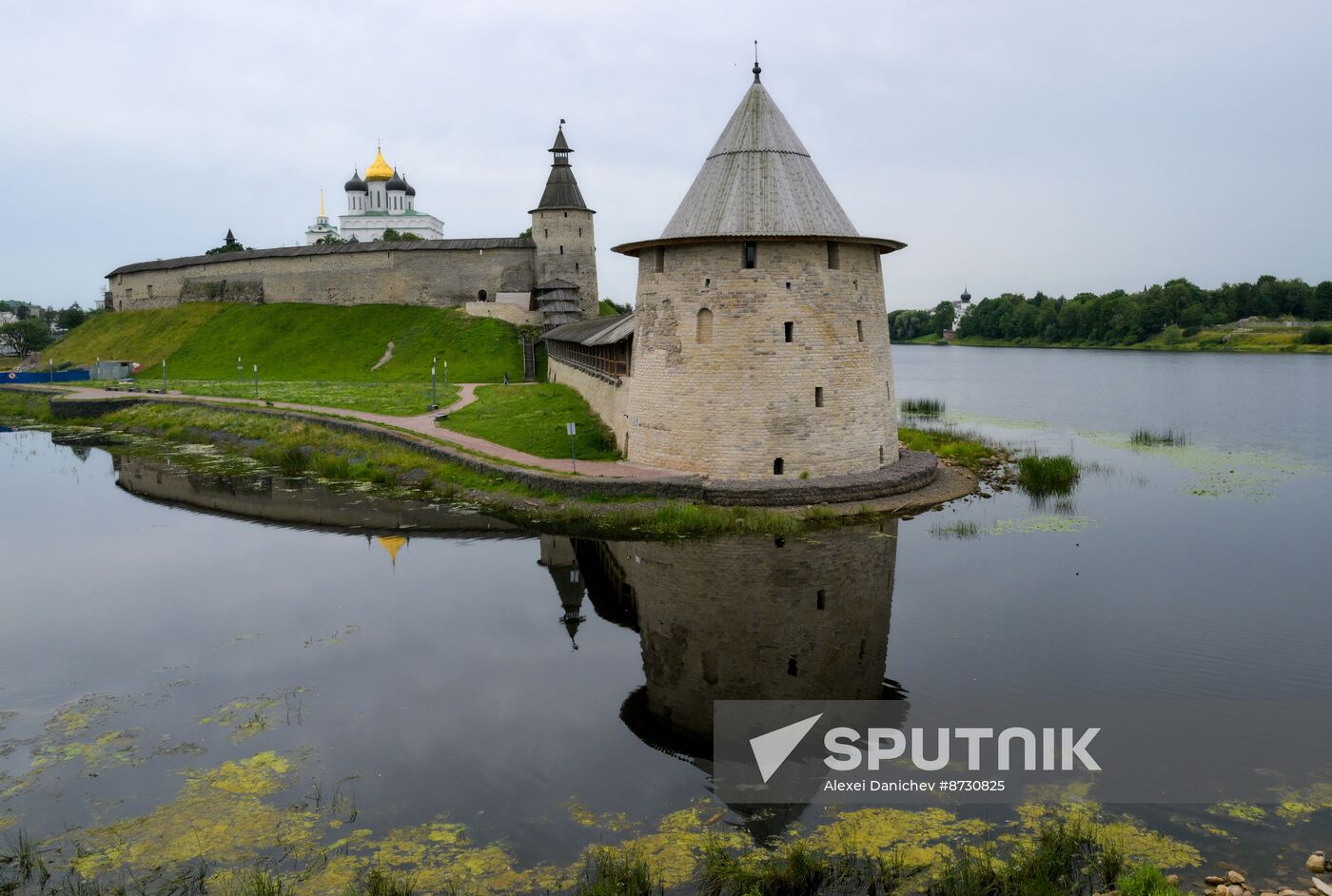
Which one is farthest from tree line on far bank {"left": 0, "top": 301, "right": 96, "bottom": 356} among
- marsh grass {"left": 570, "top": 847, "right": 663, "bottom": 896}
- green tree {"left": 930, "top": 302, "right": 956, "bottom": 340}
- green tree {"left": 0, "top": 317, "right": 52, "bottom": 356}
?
green tree {"left": 930, "top": 302, "right": 956, "bottom": 340}

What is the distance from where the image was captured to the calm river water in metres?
7.59

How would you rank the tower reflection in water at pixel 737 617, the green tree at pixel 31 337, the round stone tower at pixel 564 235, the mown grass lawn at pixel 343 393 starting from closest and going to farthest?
the tower reflection in water at pixel 737 617 → the mown grass lawn at pixel 343 393 → the round stone tower at pixel 564 235 → the green tree at pixel 31 337

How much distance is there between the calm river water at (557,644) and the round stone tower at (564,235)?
25.4 m

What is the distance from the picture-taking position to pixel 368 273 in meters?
47.0

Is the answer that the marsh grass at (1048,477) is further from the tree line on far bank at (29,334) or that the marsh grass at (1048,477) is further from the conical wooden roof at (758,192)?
the tree line on far bank at (29,334)

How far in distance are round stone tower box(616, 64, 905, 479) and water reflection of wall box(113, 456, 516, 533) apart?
4421mm

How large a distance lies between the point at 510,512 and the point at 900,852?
38.3ft

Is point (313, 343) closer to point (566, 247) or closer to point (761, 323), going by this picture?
point (566, 247)

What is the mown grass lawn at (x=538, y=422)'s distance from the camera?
21531mm

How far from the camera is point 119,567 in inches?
570

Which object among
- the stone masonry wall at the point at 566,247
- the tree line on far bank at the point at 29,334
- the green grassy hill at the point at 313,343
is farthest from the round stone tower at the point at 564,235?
the tree line on far bank at the point at 29,334

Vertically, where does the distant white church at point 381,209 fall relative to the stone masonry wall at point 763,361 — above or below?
above

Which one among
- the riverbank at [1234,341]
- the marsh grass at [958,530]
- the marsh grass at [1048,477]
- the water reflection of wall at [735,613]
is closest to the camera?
the water reflection of wall at [735,613]

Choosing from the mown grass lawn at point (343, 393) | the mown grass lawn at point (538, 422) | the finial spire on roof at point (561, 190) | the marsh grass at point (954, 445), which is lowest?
the marsh grass at point (954, 445)
